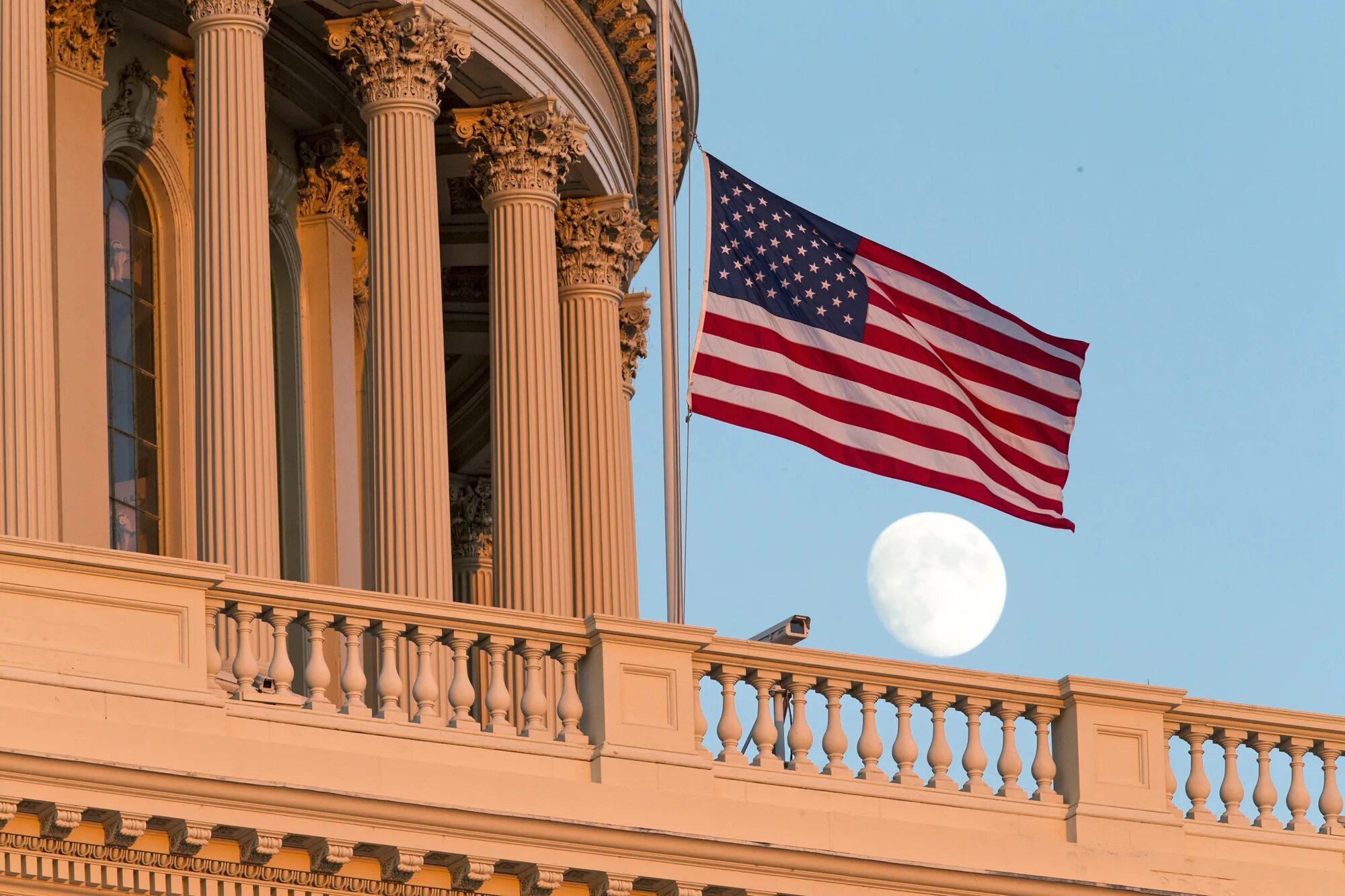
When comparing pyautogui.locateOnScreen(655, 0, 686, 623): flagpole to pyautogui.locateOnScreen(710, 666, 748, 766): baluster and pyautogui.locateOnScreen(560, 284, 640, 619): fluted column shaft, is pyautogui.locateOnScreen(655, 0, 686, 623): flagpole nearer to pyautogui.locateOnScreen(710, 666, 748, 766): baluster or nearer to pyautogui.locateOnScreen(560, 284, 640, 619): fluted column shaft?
pyautogui.locateOnScreen(710, 666, 748, 766): baluster

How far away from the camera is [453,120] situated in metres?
42.6

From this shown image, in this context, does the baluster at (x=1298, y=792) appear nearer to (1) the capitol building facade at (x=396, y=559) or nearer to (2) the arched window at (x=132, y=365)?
(1) the capitol building facade at (x=396, y=559)

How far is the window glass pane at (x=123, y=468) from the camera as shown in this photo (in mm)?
39188

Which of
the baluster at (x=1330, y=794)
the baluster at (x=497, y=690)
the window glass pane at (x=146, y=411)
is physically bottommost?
the baluster at (x=1330, y=794)

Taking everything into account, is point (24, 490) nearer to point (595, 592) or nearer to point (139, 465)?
point (139, 465)

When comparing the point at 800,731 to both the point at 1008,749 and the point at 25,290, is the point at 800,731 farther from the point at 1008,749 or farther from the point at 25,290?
the point at 25,290

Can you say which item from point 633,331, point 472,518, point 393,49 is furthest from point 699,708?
point 472,518

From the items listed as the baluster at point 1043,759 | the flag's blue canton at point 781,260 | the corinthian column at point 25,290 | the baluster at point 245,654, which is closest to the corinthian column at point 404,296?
the flag's blue canton at point 781,260

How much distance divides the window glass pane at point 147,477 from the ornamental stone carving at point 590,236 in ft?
27.1

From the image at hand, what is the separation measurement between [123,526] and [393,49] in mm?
6976

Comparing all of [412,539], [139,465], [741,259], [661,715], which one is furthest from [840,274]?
[139,465]

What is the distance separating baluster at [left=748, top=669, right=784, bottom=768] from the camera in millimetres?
27484

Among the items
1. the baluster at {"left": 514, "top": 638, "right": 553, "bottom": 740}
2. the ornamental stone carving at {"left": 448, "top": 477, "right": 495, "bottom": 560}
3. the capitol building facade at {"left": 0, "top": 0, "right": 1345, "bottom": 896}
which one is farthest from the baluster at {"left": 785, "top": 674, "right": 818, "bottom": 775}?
the ornamental stone carving at {"left": 448, "top": 477, "right": 495, "bottom": 560}

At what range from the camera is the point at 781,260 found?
33.8 metres
